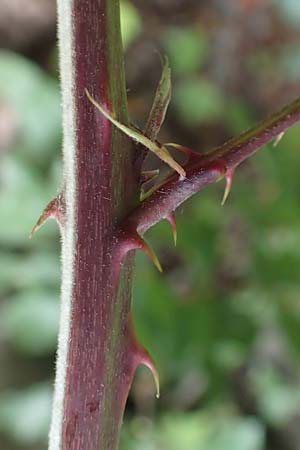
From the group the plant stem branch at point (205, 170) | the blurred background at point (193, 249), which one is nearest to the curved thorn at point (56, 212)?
the plant stem branch at point (205, 170)

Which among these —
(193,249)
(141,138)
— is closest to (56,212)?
(141,138)

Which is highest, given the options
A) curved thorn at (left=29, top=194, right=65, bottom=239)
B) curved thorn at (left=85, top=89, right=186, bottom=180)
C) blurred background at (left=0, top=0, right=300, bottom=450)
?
blurred background at (left=0, top=0, right=300, bottom=450)

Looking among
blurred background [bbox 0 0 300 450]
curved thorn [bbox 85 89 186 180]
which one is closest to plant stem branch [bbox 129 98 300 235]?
curved thorn [bbox 85 89 186 180]

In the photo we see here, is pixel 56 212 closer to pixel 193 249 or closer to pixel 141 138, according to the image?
pixel 141 138

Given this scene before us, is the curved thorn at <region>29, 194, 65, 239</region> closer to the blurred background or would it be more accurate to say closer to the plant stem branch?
the plant stem branch

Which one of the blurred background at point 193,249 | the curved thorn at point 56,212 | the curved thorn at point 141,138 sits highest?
the blurred background at point 193,249

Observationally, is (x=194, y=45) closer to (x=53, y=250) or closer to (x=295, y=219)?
(x=53, y=250)

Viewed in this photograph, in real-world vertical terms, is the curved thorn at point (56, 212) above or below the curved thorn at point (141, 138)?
above

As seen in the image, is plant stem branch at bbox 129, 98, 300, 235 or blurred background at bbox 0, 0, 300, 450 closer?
plant stem branch at bbox 129, 98, 300, 235

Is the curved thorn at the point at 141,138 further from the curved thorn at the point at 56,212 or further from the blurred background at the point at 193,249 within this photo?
the blurred background at the point at 193,249

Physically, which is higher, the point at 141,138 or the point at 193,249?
the point at 193,249
